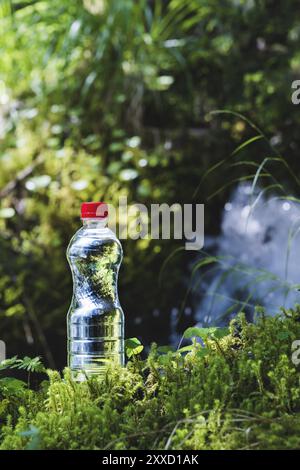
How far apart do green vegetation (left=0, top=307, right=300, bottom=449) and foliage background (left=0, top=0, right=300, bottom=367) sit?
2597 millimetres

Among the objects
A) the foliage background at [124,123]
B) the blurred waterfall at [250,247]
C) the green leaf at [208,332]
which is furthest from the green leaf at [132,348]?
the foliage background at [124,123]

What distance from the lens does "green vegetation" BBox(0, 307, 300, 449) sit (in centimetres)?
143

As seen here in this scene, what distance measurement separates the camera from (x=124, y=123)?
4812mm

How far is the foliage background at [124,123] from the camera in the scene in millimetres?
4520

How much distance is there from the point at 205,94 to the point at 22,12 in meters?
1.28

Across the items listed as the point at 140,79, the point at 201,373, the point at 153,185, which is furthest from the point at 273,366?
the point at 140,79

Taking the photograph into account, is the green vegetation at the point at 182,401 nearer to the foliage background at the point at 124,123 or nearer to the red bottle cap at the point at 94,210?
the red bottle cap at the point at 94,210

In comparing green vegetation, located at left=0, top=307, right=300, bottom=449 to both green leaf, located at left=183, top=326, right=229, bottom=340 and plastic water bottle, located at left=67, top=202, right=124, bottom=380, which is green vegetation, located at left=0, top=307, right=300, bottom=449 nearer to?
green leaf, located at left=183, top=326, right=229, bottom=340

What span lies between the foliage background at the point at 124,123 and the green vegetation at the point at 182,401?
8.52 feet

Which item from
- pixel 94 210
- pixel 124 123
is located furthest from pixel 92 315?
pixel 124 123

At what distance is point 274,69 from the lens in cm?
471

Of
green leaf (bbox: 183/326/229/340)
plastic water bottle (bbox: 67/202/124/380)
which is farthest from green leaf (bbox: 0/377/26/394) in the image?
green leaf (bbox: 183/326/229/340)

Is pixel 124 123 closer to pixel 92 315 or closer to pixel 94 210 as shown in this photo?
pixel 92 315

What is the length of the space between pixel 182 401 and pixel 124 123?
341 centimetres
